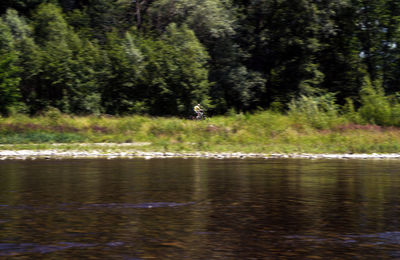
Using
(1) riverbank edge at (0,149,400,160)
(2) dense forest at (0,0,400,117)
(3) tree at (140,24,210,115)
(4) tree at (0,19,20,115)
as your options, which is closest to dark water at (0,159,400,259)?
(1) riverbank edge at (0,149,400,160)

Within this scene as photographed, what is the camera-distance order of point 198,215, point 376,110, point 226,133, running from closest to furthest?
1. point 198,215
2. point 226,133
3. point 376,110

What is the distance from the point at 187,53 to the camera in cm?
4769

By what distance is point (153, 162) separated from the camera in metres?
21.1

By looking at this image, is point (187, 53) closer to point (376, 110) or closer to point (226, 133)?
point (376, 110)

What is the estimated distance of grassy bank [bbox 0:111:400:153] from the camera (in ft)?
90.6

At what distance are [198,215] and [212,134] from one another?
2142cm

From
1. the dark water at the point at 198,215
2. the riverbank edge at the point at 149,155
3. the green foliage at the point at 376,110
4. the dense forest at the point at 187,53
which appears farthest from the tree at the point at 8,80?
the dark water at the point at 198,215

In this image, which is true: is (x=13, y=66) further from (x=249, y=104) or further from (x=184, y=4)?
(x=249, y=104)

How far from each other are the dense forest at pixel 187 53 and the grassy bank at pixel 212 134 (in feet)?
33.7

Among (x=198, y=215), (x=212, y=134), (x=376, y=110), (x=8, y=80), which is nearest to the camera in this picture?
(x=198, y=215)

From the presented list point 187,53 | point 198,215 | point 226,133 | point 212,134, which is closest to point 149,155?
point 212,134

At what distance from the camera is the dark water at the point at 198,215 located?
6.87m

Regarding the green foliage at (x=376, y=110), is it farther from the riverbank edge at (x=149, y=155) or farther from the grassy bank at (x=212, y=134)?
the riverbank edge at (x=149, y=155)

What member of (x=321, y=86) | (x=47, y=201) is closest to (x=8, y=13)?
(x=321, y=86)
